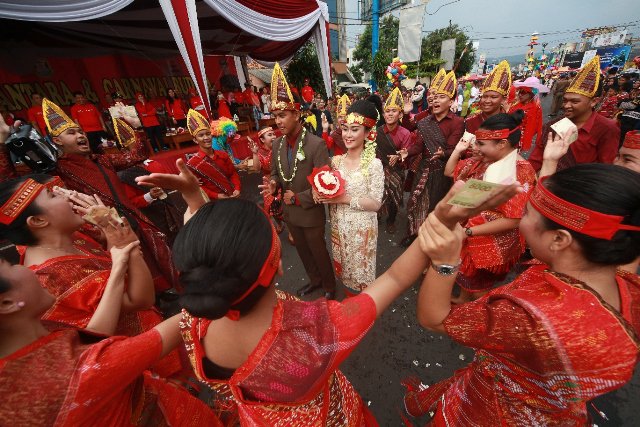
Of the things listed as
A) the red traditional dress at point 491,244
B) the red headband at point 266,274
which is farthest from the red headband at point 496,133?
the red headband at point 266,274

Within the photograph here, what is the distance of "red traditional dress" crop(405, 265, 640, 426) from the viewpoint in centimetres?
82

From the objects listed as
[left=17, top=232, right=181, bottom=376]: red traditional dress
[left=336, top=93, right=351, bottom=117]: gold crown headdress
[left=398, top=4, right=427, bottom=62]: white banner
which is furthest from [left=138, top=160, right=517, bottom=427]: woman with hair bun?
[left=398, top=4, right=427, bottom=62]: white banner

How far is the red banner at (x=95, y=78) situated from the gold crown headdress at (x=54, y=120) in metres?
7.94

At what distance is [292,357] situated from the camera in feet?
2.85

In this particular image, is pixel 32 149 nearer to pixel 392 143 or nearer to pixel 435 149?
pixel 392 143

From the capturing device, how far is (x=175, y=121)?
966cm

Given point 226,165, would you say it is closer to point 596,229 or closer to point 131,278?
point 131,278

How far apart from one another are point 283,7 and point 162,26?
364 cm

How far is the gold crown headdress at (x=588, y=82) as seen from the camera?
2777mm

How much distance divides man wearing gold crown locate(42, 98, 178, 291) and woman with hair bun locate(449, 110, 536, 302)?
2.82m

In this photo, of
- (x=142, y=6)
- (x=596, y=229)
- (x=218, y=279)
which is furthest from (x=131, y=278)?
(x=142, y=6)

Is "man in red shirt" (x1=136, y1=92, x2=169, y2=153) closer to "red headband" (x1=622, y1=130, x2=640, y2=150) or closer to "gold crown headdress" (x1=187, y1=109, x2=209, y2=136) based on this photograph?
"gold crown headdress" (x1=187, y1=109, x2=209, y2=136)

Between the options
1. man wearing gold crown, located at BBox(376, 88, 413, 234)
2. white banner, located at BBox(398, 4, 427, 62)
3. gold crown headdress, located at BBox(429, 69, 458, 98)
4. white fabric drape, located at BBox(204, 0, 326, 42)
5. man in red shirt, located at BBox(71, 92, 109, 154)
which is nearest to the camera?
gold crown headdress, located at BBox(429, 69, 458, 98)

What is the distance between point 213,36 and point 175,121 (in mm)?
3169
